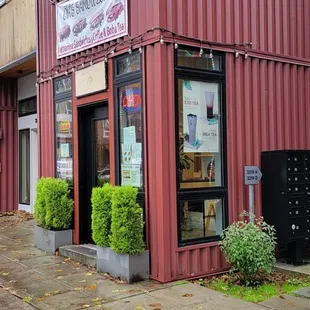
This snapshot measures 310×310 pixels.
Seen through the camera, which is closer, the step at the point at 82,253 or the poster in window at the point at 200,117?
the poster in window at the point at 200,117

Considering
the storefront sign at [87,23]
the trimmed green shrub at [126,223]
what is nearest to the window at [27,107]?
the storefront sign at [87,23]

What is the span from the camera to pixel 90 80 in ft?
24.7

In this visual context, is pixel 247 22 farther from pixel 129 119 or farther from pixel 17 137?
pixel 17 137

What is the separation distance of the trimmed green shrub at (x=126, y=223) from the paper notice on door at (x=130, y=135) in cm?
83

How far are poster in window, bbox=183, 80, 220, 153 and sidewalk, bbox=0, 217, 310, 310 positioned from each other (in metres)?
1.92

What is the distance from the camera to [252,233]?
604cm

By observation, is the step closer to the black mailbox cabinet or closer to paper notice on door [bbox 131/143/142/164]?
paper notice on door [bbox 131/143/142/164]

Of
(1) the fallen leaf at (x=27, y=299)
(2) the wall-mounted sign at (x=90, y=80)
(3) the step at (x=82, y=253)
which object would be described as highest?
(2) the wall-mounted sign at (x=90, y=80)

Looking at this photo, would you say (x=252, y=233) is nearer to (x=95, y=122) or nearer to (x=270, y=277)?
(x=270, y=277)

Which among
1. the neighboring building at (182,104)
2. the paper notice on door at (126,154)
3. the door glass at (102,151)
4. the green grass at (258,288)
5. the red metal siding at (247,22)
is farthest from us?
the door glass at (102,151)

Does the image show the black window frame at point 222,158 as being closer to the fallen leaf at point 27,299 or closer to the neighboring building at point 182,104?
the neighboring building at point 182,104

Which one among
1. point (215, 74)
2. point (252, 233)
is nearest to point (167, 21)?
point (215, 74)

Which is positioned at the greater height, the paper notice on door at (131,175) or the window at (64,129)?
the window at (64,129)

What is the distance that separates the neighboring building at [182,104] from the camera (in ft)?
20.4
